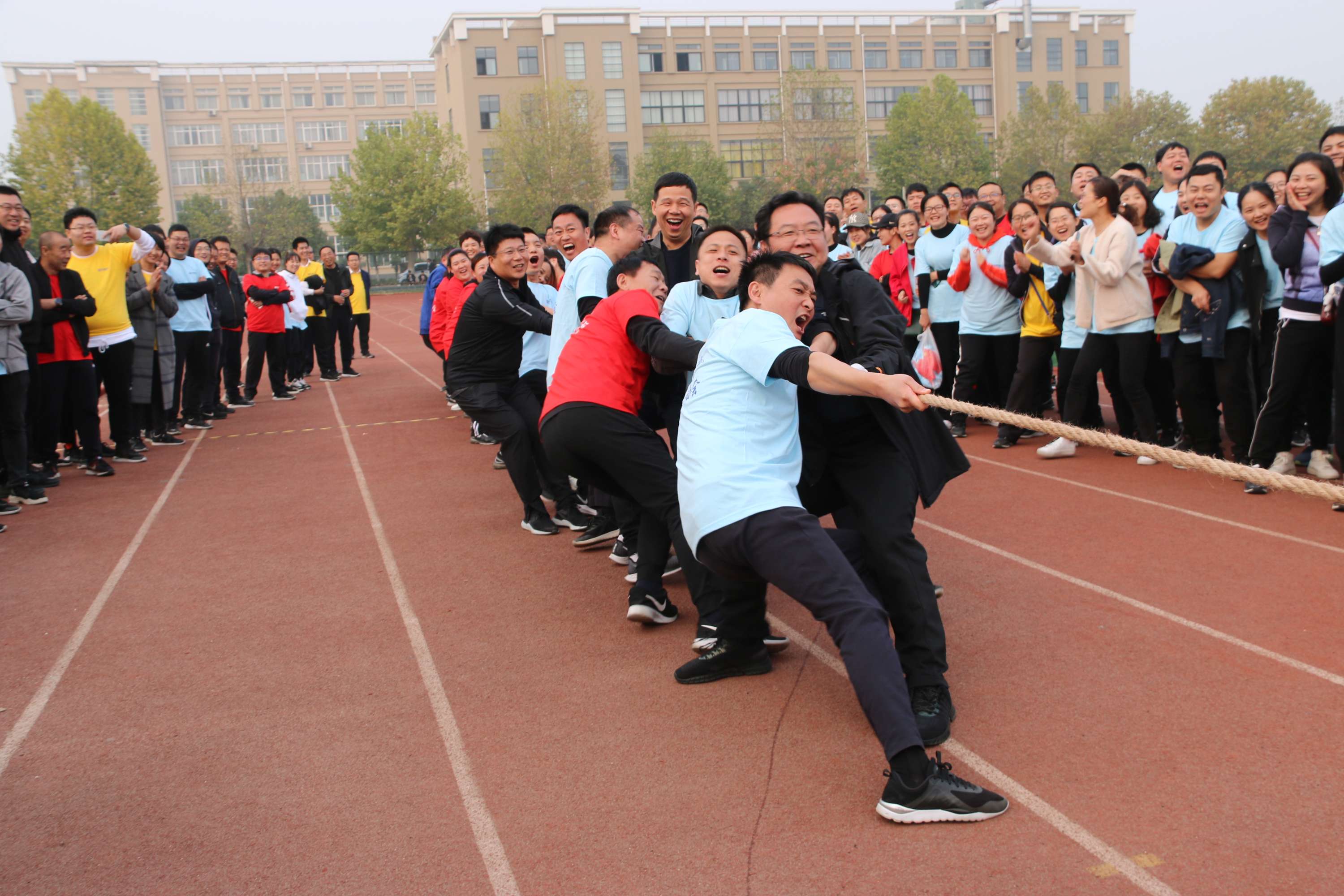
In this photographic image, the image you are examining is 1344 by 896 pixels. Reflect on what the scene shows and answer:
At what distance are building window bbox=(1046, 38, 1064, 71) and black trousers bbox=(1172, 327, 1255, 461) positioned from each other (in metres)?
71.6

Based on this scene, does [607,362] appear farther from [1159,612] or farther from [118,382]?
[118,382]

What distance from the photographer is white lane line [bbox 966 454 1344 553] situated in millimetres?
5684

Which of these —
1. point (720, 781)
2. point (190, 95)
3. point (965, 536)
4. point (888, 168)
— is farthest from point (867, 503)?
point (190, 95)

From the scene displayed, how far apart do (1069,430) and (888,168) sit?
57222 mm

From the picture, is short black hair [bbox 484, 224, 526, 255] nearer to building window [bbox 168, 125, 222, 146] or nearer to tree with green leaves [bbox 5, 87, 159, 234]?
tree with green leaves [bbox 5, 87, 159, 234]

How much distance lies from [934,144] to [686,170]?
13224 millimetres

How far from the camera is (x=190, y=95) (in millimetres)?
85500

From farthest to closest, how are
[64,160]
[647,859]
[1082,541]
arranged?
[64,160], [1082,541], [647,859]

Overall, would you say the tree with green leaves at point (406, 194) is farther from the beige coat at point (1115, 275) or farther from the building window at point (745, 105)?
the beige coat at point (1115, 275)

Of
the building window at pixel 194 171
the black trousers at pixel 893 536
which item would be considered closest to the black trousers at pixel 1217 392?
the black trousers at pixel 893 536

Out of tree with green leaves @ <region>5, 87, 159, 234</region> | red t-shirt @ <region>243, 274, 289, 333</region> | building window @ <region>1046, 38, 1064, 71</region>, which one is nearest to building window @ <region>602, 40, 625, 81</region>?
tree with green leaves @ <region>5, 87, 159, 234</region>

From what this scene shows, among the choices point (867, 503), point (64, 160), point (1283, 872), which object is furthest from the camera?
point (64, 160)

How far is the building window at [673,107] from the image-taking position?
218 feet

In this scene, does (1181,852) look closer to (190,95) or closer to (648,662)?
(648,662)
